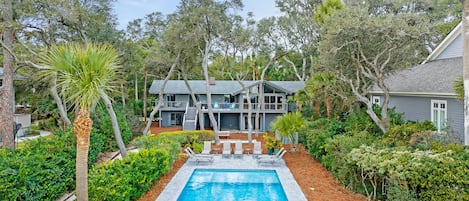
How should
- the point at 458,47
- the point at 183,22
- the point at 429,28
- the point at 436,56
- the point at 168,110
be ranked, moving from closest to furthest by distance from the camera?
the point at 429,28 → the point at 458,47 → the point at 436,56 → the point at 183,22 → the point at 168,110

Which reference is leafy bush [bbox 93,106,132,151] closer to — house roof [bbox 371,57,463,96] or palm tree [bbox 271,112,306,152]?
palm tree [bbox 271,112,306,152]

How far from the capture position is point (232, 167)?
48.0 ft

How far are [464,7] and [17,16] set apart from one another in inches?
653

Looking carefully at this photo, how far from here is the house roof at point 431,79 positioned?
1323 centimetres

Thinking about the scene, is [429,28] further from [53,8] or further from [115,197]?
[53,8]

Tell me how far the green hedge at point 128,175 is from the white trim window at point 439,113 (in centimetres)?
1133

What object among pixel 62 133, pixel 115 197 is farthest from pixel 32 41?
pixel 115 197

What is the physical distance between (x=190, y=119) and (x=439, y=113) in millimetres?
20843

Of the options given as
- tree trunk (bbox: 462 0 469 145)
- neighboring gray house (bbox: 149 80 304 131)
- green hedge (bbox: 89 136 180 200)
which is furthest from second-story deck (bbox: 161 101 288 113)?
tree trunk (bbox: 462 0 469 145)

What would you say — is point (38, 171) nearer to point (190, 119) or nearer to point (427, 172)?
point (427, 172)

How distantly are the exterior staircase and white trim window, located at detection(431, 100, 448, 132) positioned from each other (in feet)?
62.7

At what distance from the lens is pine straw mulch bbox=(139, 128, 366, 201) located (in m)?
10.0

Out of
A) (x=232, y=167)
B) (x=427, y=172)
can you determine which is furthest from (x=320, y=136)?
(x=427, y=172)

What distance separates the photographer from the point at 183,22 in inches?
866
